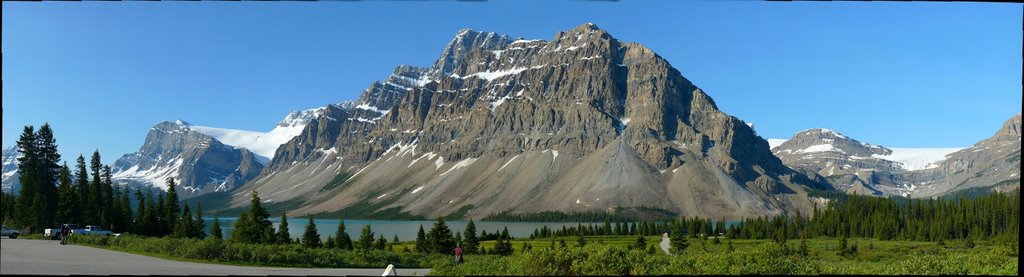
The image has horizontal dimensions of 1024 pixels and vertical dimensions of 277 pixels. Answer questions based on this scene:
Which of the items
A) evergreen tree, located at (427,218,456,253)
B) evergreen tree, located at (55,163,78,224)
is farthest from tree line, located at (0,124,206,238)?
evergreen tree, located at (427,218,456,253)

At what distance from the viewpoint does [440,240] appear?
86.5 metres

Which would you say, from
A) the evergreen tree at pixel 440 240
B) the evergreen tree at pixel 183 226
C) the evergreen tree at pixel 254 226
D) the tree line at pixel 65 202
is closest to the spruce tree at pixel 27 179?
the tree line at pixel 65 202

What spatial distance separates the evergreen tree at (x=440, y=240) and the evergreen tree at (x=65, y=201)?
3615 cm

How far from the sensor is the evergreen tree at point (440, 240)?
281 feet

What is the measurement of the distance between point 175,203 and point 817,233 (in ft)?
443

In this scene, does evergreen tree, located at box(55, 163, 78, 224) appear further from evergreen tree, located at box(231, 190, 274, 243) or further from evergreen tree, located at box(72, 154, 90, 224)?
evergreen tree, located at box(231, 190, 274, 243)

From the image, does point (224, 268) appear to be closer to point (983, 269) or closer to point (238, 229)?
point (983, 269)

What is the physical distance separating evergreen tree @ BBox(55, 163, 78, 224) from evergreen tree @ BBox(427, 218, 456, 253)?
36.2 metres

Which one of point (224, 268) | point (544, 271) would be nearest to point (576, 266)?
point (544, 271)

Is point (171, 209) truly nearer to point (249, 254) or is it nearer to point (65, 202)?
point (65, 202)

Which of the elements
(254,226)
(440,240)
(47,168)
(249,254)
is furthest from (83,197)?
(249,254)

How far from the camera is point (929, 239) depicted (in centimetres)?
15138

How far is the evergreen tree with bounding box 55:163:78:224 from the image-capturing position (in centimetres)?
7544

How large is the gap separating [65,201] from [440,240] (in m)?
38.0
